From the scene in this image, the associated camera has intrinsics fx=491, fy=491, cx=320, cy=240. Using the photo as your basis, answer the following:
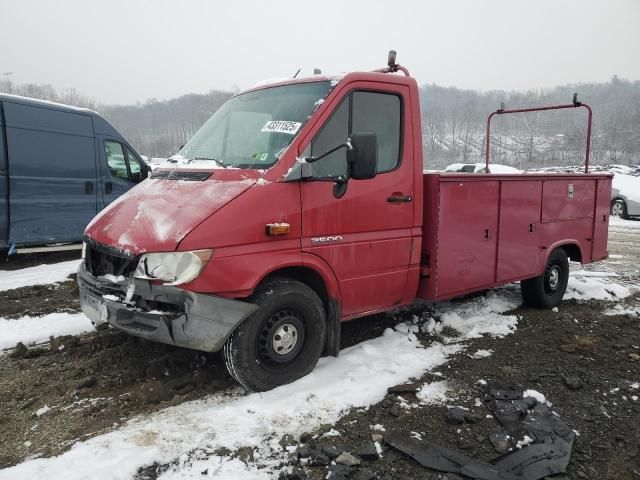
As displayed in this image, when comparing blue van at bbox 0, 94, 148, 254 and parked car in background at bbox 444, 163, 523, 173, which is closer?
parked car in background at bbox 444, 163, 523, 173

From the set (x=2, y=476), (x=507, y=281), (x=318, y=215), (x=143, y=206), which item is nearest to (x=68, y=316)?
(x=143, y=206)

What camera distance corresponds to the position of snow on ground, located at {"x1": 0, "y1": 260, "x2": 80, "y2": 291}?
704cm

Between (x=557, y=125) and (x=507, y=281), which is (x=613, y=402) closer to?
(x=507, y=281)

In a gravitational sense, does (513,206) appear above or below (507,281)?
above

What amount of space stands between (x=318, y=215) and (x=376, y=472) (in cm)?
189

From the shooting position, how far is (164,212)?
358 centimetres

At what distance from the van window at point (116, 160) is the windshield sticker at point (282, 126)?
6311 millimetres

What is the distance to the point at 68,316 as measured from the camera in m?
5.43

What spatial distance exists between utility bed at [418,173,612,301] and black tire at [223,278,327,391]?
139 centimetres

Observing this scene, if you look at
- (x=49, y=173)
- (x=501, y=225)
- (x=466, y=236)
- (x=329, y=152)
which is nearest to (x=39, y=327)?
(x=329, y=152)

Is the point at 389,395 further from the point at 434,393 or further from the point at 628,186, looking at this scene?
the point at 628,186

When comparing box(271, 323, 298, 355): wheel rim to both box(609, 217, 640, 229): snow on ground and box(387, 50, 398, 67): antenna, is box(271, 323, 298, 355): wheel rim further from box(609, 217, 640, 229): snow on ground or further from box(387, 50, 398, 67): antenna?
box(609, 217, 640, 229): snow on ground

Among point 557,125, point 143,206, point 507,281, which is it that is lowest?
point 507,281

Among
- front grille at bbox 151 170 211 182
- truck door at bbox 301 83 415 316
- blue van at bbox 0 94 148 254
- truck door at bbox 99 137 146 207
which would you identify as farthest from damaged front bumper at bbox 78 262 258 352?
truck door at bbox 99 137 146 207
